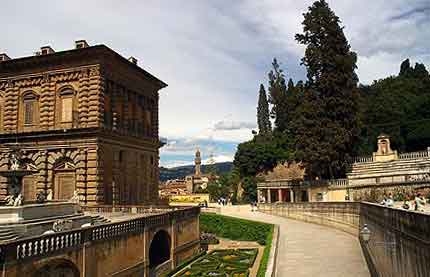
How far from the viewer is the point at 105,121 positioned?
32781 mm

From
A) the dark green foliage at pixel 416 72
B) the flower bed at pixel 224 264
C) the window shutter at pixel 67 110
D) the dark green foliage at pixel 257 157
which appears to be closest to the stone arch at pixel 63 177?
the window shutter at pixel 67 110

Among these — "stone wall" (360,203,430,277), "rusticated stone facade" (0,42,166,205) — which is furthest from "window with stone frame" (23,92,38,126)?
"stone wall" (360,203,430,277)

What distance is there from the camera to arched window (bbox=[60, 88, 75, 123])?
3281 centimetres

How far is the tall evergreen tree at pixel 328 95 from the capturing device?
39156 millimetres

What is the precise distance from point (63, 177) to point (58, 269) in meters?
19.5

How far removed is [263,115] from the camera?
81.6 m

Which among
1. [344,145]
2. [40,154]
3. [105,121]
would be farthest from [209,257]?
[344,145]

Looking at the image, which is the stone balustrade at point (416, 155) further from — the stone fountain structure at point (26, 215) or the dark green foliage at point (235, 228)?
the stone fountain structure at point (26, 215)

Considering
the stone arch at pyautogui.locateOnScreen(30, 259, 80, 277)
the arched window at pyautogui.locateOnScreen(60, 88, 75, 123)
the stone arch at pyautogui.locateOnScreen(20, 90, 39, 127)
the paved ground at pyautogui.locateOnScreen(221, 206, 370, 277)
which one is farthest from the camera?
the stone arch at pyautogui.locateOnScreen(20, 90, 39, 127)

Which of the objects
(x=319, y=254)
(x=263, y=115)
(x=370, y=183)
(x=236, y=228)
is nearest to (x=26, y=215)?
(x=319, y=254)

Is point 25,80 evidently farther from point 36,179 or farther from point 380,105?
point 380,105

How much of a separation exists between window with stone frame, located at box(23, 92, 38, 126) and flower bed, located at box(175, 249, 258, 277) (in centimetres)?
1807

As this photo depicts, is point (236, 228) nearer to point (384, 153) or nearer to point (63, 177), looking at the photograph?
point (63, 177)

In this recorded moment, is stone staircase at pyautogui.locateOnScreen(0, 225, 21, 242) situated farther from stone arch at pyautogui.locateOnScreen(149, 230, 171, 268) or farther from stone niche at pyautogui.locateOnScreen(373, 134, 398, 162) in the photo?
stone niche at pyautogui.locateOnScreen(373, 134, 398, 162)
